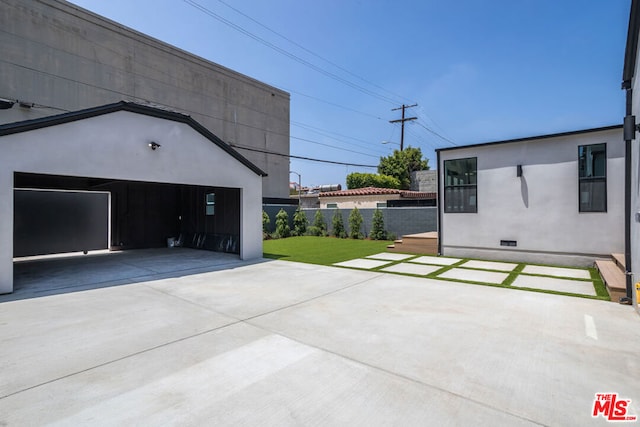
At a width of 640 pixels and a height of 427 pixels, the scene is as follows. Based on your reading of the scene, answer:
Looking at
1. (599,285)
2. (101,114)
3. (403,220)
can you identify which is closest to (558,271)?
(599,285)

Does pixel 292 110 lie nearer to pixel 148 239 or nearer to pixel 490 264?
pixel 148 239

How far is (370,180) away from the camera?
29.8 m

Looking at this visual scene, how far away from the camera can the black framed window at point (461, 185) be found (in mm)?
9469

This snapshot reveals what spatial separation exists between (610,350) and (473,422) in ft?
7.40

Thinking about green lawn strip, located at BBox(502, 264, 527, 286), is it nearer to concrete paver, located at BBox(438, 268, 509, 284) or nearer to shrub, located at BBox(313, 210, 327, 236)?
concrete paver, located at BBox(438, 268, 509, 284)

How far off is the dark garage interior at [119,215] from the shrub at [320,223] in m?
6.48

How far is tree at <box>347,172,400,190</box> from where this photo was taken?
96.0ft

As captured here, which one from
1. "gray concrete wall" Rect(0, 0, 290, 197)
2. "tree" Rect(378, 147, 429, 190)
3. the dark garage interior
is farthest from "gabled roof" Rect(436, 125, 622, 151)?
"tree" Rect(378, 147, 429, 190)

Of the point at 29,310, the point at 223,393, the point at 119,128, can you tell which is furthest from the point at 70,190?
the point at 223,393

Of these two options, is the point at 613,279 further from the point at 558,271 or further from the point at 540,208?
the point at 540,208

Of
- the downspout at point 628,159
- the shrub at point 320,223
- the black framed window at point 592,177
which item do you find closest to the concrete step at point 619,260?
the black framed window at point 592,177

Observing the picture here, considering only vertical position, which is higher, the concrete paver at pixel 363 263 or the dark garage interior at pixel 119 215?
the dark garage interior at pixel 119 215

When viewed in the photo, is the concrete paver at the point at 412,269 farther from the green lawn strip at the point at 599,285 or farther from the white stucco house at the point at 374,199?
the white stucco house at the point at 374,199

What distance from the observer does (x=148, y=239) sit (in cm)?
1243
